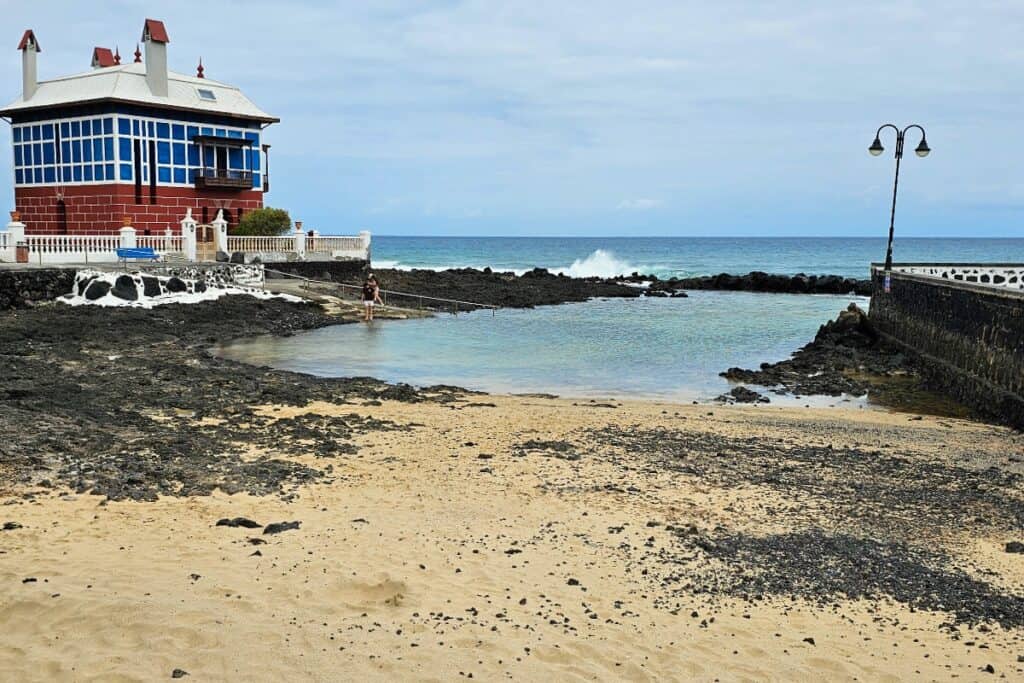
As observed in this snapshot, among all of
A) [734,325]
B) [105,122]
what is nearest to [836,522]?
[734,325]

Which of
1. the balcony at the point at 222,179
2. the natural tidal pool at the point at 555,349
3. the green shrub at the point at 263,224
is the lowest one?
the natural tidal pool at the point at 555,349

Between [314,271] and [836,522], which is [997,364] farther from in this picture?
[314,271]

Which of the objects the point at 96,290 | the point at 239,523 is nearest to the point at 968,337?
the point at 239,523

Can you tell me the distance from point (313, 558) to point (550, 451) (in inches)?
169

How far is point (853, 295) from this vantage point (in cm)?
5297

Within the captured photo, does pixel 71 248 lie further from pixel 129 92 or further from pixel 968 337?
pixel 968 337

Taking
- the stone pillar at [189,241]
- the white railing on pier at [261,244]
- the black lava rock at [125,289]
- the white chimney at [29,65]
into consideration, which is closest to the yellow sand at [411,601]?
the black lava rock at [125,289]

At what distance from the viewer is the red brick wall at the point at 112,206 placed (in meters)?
35.9

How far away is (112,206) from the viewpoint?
35.8 m

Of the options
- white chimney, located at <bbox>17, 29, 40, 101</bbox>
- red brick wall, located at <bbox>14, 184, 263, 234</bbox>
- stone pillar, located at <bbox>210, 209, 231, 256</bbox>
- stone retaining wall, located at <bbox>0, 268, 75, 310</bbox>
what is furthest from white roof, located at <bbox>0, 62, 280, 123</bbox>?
stone retaining wall, located at <bbox>0, 268, 75, 310</bbox>

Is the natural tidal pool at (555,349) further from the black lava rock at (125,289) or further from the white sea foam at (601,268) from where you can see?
the white sea foam at (601,268)

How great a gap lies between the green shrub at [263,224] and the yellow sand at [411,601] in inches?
1165

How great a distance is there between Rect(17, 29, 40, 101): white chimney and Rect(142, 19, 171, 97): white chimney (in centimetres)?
543

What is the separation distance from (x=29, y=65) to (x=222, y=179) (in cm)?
967
